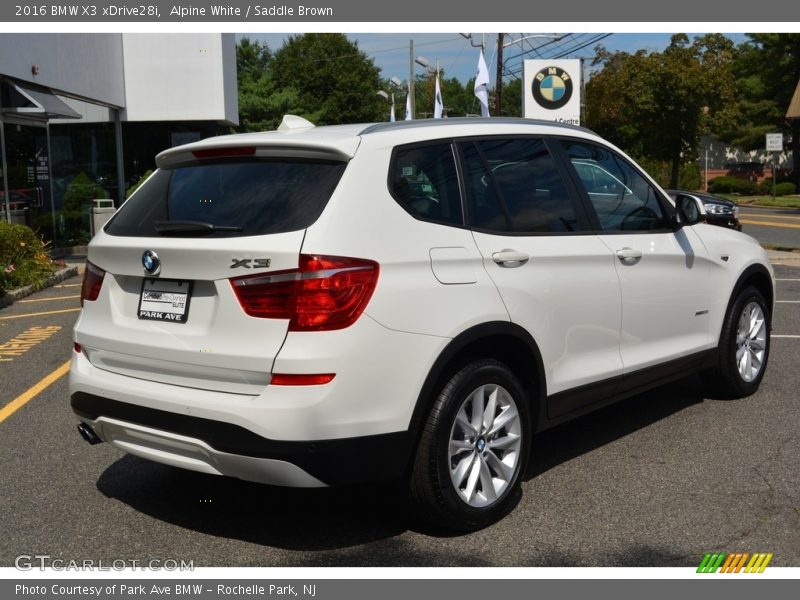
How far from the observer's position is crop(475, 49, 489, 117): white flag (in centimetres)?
2386

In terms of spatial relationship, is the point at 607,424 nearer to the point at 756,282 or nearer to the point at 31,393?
the point at 756,282

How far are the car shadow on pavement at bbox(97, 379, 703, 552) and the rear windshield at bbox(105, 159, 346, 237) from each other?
4.28 feet

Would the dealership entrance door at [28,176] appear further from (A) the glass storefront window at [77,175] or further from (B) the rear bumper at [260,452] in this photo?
(B) the rear bumper at [260,452]

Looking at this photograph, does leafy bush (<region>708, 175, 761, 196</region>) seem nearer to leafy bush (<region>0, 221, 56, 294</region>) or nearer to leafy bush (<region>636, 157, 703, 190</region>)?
leafy bush (<region>636, 157, 703, 190</region>)

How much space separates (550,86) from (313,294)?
2183cm

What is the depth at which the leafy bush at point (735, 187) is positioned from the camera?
52.6 metres

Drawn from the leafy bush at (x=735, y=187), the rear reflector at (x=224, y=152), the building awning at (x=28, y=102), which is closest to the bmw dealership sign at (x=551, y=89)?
the building awning at (x=28, y=102)

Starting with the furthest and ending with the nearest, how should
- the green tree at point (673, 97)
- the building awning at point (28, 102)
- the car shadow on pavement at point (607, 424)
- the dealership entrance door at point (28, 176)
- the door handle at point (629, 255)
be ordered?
the green tree at point (673, 97), the dealership entrance door at point (28, 176), the building awning at point (28, 102), the car shadow on pavement at point (607, 424), the door handle at point (629, 255)

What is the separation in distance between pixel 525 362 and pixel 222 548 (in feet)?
5.56

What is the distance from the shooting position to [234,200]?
13.4ft
